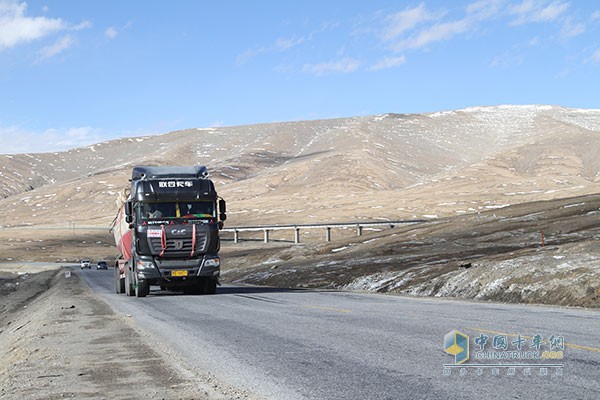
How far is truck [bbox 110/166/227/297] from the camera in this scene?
93.4 feet

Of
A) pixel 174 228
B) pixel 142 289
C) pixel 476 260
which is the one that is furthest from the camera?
pixel 476 260

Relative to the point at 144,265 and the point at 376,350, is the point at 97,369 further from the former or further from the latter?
the point at 144,265

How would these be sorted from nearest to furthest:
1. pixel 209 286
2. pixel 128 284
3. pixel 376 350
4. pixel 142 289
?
pixel 376 350 → pixel 142 289 → pixel 209 286 → pixel 128 284

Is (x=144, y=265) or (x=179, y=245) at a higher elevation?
(x=179, y=245)

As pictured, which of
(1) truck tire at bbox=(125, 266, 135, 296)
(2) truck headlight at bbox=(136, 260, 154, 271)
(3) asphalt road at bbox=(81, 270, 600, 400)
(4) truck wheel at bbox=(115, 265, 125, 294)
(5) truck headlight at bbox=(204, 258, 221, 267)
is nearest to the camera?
(3) asphalt road at bbox=(81, 270, 600, 400)

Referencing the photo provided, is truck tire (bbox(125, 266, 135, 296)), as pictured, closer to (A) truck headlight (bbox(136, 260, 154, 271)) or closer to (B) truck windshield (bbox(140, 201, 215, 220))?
(A) truck headlight (bbox(136, 260, 154, 271))

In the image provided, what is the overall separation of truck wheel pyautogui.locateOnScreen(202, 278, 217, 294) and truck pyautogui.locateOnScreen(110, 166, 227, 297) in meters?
0.91

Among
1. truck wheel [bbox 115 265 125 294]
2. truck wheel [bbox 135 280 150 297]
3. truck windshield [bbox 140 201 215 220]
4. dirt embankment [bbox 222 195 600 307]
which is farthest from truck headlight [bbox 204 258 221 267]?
dirt embankment [bbox 222 195 600 307]

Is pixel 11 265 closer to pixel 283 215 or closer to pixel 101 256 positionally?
pixel 101 256

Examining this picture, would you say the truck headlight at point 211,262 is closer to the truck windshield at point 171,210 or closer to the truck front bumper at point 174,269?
the truck front bumper at point 174,269

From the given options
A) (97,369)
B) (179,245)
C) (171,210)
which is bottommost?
(97,369)

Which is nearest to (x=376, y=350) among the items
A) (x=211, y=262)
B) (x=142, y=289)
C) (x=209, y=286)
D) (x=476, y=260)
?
(x=211, y=262)

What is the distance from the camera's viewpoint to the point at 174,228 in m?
28.4

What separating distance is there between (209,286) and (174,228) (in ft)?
13.1
